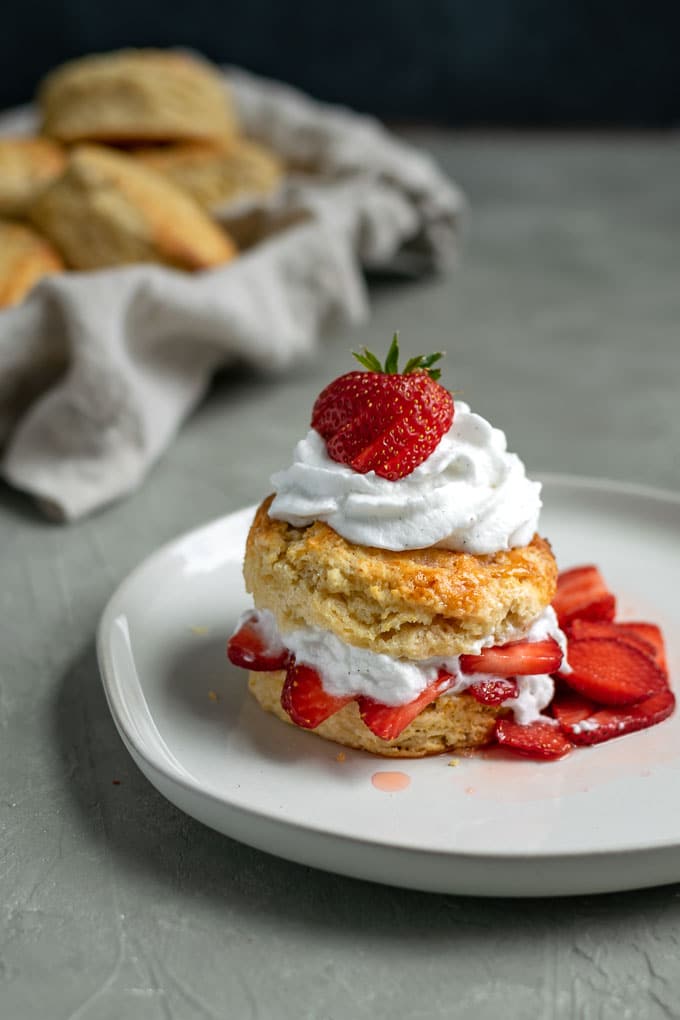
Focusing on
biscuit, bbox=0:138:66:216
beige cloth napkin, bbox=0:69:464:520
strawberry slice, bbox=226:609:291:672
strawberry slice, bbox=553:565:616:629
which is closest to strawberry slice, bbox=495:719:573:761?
strawberry slice, bbox=553:565:616:629

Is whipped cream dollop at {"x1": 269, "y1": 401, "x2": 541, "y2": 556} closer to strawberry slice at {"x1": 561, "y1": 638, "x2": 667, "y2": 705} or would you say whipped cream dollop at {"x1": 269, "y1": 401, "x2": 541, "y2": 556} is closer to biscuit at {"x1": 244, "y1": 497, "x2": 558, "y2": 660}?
biscuit at {"x1": 244, "y1": 497, "x2": 558, "y2": 660}

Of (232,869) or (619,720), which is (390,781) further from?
(619,720)

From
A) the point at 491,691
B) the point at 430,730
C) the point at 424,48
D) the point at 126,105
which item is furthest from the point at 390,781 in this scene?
the point at 424,48

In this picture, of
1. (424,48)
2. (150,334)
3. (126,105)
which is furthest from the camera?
(424,48)

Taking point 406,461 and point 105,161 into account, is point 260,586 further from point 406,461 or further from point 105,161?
point 105,161

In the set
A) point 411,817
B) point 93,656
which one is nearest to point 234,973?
point 411,817
